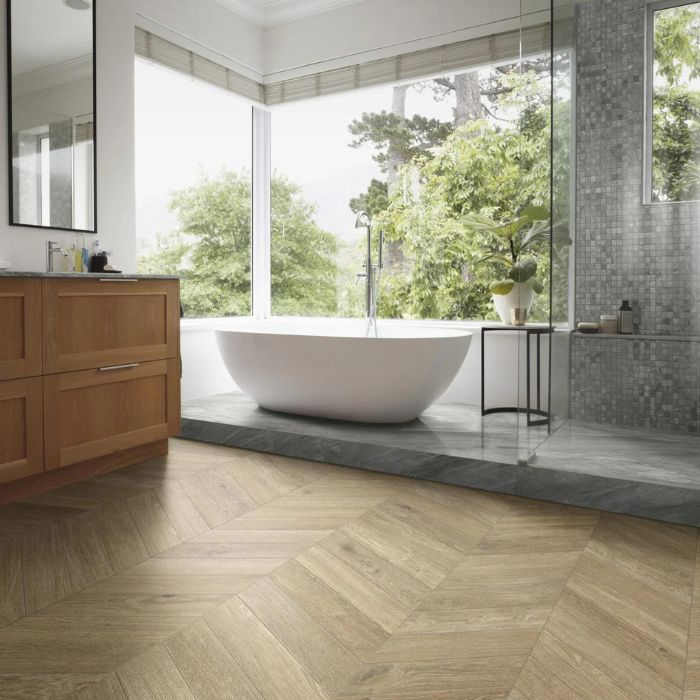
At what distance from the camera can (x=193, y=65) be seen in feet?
14.0

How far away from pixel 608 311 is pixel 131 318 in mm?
2223

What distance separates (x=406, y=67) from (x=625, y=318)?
225 centimetres

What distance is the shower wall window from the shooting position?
4.66 metres

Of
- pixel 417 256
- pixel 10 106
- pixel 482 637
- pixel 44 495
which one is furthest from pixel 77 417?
pixel 417 256

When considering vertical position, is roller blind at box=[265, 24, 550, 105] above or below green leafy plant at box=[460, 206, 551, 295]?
above

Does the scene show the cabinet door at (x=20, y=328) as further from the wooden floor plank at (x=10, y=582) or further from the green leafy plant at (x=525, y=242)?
the green leafy plant at (x=525, y=242)

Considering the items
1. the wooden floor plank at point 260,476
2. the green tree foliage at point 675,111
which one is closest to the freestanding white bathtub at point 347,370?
the wooden floor plank at point 260,476

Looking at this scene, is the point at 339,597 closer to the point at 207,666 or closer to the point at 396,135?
the point at 207,666

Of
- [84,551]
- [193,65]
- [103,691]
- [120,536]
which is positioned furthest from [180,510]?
[193,65]

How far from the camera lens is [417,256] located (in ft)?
16.4

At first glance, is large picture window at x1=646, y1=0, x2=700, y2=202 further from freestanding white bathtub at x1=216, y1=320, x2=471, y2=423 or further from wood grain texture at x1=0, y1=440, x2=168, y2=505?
wood grain texture at x1=0, y1=440, x2=168, y2=505

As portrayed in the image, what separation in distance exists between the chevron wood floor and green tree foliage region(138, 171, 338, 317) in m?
2.94

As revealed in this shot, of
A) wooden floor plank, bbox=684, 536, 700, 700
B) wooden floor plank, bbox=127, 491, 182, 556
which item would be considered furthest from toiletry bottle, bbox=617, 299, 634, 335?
wooden floor plank, bbox=127, 491, 182, 556

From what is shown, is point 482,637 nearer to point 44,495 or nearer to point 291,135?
point 44,495
